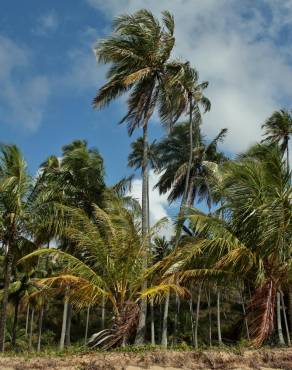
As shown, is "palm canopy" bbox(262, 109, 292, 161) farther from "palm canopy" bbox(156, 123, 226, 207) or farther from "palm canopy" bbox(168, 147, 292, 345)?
"palm canopy" bbox(168, 147, 292, 345)

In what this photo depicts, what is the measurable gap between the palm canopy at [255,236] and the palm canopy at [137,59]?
6763 millimetres

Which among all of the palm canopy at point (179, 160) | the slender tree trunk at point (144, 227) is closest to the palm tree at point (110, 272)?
the slender tree trunk at point (144, 227)

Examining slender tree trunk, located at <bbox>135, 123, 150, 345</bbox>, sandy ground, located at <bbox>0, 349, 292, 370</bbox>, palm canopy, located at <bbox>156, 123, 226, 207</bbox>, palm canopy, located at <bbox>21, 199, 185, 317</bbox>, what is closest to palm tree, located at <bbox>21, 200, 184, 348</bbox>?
palm canopy, located at <bbox>21, 199, 185, 317</bbox>

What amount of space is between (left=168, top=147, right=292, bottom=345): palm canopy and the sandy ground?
1409 millimetres

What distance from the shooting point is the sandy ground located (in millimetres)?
11398

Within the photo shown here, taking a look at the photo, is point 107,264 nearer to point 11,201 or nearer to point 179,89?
point 11,201

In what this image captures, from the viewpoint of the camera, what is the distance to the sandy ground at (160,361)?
1140 centimetres

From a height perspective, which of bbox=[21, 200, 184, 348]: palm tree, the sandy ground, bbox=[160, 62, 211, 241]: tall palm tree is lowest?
the sandy ground

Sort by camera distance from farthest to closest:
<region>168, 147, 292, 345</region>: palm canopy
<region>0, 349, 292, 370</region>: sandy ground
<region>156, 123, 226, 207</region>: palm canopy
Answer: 1. <region>156, 123, 226, 207</region>: palm canopy
2. <region>168, 147, 292, 345</region>: palm canopy
3. <region>0, 349, 292, 370</region>: sandy ground

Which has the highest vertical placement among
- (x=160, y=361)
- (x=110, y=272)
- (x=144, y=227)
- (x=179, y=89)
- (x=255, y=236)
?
(x=179, y=89)

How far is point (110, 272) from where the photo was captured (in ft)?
56.5

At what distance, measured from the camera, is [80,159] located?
2567cm

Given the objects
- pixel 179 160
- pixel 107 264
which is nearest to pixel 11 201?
pixel 107 264

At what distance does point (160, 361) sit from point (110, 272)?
5875 mm
